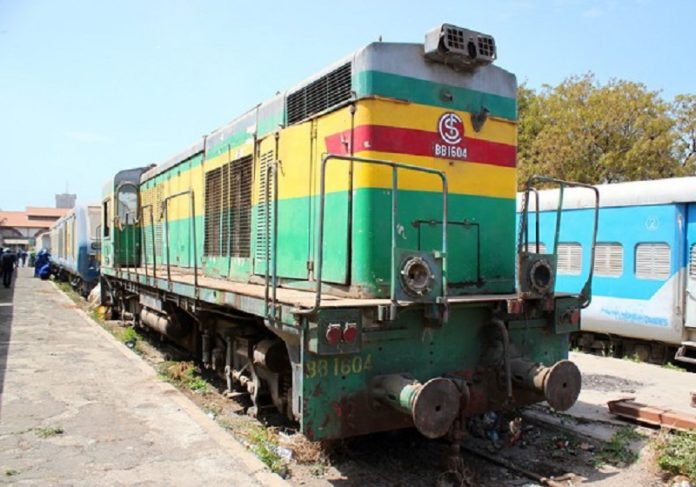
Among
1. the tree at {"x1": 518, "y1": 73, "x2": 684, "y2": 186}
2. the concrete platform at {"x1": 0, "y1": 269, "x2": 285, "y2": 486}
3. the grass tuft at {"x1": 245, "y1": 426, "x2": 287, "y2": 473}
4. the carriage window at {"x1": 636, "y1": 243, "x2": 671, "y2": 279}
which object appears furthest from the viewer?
the tree at {"x1": 518, "y1": 73, "x2": 684, "y2": 186}

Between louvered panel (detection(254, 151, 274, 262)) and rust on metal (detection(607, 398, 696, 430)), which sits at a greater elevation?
louvered panel (detection(254, 151, 274, 262))

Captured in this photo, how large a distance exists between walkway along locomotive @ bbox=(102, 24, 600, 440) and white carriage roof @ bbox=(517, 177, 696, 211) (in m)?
5.13

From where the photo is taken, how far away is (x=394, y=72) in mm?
5039

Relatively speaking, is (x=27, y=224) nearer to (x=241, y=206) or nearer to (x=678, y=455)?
(x=241, y=206)

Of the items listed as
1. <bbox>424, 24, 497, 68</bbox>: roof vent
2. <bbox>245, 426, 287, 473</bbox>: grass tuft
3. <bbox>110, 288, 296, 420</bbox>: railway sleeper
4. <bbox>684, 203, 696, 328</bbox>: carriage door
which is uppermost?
<bbox>424, 24, 497, 68</bbox>: roof vent

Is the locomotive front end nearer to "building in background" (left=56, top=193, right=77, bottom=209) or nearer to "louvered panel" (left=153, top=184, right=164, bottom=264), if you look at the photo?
"louvered panel" (left=153, top=184, right=164, bottom=264)

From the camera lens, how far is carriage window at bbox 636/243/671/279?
32.3 feet

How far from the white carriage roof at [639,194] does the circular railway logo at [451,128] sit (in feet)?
19.4

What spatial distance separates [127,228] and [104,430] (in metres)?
7.05

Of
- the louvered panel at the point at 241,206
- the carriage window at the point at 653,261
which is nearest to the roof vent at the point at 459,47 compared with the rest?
the louvered panel at the point at 241,206

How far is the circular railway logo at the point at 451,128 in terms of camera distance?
5336 mm

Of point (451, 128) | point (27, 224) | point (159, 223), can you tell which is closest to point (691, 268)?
point (451, 128)

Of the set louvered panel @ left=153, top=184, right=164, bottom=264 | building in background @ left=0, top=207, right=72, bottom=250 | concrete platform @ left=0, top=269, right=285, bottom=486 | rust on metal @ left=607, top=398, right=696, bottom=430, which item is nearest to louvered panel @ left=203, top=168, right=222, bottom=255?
concrete platform @ left=0, top=269, right=285, bottom=486

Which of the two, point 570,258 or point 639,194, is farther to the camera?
point 570,258
